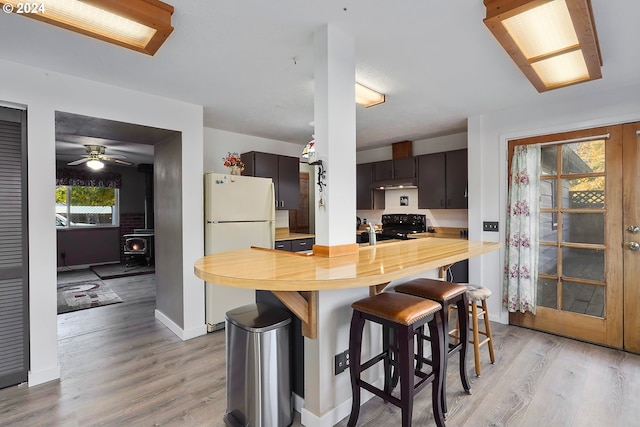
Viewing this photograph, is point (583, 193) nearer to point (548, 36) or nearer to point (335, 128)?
point (548, 36)

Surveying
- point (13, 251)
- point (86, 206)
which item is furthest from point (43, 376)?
point (86, 206)

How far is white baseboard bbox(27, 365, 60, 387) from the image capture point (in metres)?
2.29

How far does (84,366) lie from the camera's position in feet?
8.40

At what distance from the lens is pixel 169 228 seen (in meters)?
3.38

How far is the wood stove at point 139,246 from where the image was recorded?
21.9 ft

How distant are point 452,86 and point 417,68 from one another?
0.56 metres

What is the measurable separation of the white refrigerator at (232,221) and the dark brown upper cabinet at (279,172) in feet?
2.15

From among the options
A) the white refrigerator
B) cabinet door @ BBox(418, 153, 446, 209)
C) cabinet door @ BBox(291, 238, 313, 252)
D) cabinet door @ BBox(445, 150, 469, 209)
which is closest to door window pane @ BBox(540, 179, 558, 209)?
cabinet door @ BBox(445, 150, 469, 209)

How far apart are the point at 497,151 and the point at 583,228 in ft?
3.71

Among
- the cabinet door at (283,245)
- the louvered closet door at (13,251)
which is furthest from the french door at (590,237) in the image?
the louvered closet door at (13,251)

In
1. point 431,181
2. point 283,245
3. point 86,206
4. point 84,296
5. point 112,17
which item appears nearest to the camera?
point 112,17

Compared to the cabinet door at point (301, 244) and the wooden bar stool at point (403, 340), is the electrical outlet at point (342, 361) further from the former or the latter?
the cabinet door at point (301, 244)

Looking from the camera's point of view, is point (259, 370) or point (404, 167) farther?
point (404, 167)

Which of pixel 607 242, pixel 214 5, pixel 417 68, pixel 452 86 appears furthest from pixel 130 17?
pixel 607 242
